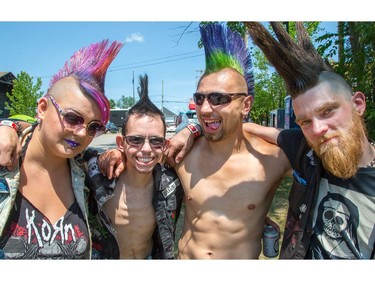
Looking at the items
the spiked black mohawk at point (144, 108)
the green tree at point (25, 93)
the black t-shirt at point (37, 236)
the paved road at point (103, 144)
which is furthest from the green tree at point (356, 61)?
the green tree at point (25, 93)

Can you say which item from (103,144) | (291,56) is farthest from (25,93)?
(291,56)

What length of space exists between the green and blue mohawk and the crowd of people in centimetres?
1

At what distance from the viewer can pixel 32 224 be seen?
1.85m

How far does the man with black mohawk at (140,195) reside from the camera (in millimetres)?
2342

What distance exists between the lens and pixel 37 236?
183cm

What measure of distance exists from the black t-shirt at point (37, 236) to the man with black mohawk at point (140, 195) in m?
0.38

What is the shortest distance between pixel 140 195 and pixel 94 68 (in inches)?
41.7

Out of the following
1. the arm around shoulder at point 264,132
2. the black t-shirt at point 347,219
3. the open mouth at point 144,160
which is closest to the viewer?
the black t-shirt at point 347,219

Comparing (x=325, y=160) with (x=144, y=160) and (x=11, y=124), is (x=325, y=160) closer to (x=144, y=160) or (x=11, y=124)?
(x=144, y=160)

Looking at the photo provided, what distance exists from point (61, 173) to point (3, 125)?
0.48 metres

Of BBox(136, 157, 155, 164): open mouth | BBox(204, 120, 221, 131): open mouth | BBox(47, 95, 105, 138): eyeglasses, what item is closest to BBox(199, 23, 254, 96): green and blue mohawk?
BBox(204, 120, 221, 131): open mouth

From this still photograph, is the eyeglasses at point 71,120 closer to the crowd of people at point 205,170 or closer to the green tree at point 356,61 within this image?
the crowd of people at point 205,170

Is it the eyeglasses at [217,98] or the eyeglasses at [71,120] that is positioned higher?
the eyeglasses at [217,98]

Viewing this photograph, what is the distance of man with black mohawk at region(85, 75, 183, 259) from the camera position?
2.34 metres
